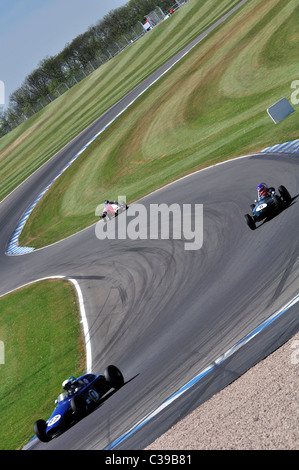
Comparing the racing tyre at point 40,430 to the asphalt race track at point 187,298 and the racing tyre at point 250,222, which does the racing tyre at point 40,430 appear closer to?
the asphalt race track at point 187,298

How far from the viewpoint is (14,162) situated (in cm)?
7531

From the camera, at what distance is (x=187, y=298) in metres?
16.1

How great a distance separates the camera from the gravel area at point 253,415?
325 inches

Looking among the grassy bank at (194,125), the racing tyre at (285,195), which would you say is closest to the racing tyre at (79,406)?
the racing tyre at (285,195)

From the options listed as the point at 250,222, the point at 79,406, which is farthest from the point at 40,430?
the point at 250,222

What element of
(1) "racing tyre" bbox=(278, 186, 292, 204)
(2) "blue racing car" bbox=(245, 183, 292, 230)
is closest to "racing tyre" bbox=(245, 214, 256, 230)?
(2) "blue racing car" bbox=(245, 183, 292, 230)

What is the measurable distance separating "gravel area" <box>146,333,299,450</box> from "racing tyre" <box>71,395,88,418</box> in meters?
3.31

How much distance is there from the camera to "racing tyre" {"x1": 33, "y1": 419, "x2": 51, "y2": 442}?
42.2ft

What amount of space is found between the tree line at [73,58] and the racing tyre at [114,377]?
444ft

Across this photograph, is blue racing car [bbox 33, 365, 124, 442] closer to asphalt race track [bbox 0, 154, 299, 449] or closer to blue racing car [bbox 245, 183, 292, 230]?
asphalt race track [bbox 0, 154, 299, 449]

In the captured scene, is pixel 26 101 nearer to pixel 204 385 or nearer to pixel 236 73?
pixel 236 73

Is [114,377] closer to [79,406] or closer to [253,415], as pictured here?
[79,406]

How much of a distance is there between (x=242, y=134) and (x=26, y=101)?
141m

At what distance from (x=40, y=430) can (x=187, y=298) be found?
5650 millimetres
